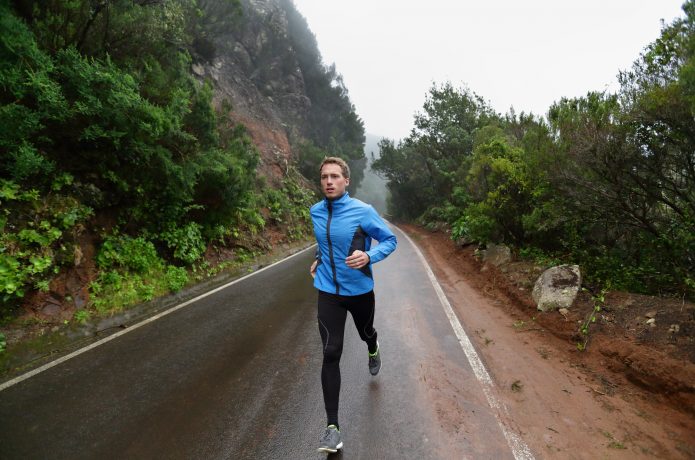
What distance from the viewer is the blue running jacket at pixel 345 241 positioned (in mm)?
3148

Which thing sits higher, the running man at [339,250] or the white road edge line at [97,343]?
the running man at [339,250]

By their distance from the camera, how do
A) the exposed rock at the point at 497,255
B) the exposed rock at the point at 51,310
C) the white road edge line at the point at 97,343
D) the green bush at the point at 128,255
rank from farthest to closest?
the exposed rock at the point at 497,255 < the green bush at the point at 128,255 < the exposed rock at the point at 51,310 < the white road edge line at the point at 97,343

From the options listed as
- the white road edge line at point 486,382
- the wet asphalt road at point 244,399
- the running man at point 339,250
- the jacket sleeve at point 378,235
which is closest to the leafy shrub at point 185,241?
the wet asphalt road at point 244,399

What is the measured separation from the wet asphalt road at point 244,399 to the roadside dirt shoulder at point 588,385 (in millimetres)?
441

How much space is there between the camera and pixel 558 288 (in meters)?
6.24

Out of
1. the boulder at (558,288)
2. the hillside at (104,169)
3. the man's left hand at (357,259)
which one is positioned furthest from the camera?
the boulder at (558,288)

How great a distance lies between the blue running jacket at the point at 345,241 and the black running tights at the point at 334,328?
0.36 feet

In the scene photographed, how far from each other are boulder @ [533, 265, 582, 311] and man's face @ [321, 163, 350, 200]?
4.91 m

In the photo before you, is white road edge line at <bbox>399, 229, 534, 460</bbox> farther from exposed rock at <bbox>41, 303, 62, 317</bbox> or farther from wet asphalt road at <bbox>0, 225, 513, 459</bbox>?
exposed rock at <bbox>41, 303, 62, 317</bbox>

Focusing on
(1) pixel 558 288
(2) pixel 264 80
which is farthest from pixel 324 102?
(1) pixel 558 288

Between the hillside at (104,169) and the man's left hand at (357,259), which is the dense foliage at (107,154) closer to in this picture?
the hillside at (104,169)

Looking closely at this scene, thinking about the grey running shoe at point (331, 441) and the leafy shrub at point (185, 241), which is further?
the leafy shrub at point (185, 241)

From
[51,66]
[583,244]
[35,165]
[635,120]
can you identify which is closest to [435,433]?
[635,120]

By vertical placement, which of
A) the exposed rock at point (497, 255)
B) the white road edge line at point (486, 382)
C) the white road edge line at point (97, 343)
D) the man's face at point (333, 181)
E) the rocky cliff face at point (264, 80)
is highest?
the rocky cliff face at point (264, 80)
